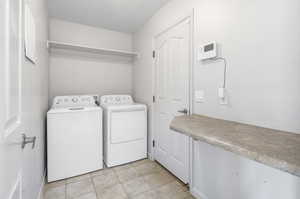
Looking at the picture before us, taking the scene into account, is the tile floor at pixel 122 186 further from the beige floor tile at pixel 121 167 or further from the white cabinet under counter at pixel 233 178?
the white cabinet under counter at pixel 233 178

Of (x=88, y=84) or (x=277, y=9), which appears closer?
(x=277, y=9)

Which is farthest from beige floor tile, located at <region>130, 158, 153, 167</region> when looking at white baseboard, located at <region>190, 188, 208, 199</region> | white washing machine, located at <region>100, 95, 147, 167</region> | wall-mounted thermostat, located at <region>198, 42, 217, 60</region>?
wall-mounted thermostat, located at <region>198, 42, 217, 60</region>

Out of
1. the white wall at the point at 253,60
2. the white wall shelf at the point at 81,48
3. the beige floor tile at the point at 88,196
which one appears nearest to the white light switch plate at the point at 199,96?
the white wall at the point at 253,60

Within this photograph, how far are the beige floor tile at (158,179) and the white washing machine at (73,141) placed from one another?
31.8 inches

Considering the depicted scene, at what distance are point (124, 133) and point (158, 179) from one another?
87cm

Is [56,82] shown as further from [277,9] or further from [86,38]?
[277,9]

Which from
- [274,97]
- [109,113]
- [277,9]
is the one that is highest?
[277,9]

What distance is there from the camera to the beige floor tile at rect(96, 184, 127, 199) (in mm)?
1666

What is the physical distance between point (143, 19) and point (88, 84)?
5.36ft

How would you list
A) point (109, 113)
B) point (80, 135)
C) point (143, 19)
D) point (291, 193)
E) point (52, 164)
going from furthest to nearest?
point (143, 19), point (109, 113), point (80, 135), point (52, 164), point (291, 193)

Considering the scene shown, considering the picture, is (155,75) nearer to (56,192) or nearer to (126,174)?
(126,174)

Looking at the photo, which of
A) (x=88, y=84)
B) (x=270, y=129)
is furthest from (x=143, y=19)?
(x=270, y=129)

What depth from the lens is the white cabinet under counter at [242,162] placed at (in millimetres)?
647

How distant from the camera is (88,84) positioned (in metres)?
2.84
